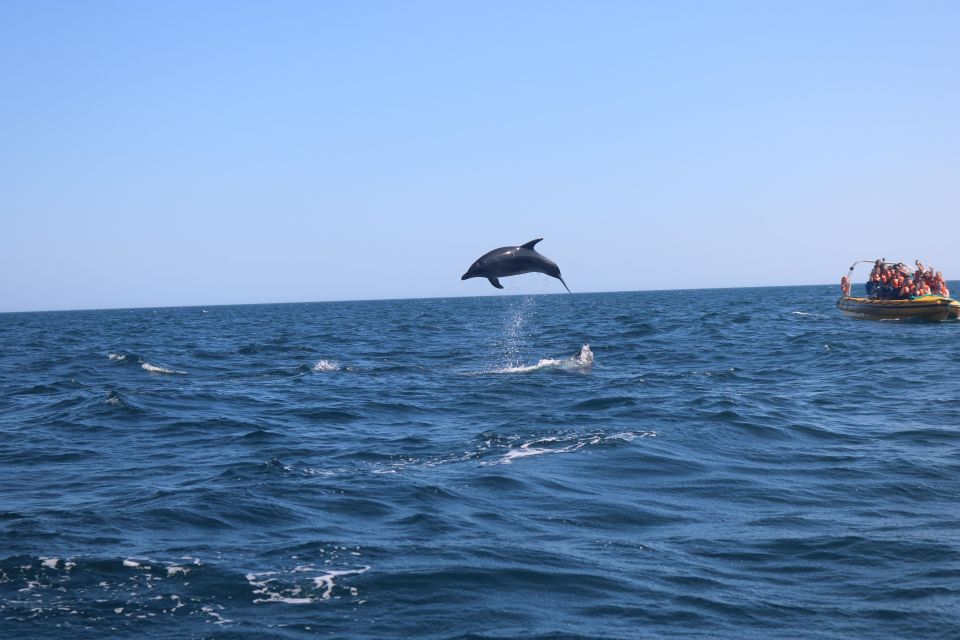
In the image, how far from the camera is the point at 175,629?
670cm

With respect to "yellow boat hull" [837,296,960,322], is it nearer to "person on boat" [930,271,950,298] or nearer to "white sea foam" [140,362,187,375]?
"person on boat" [930,271,950,298]

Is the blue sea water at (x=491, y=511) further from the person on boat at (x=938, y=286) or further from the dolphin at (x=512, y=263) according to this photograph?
the person on boat at (x=938, y=286)

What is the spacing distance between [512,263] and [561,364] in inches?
495

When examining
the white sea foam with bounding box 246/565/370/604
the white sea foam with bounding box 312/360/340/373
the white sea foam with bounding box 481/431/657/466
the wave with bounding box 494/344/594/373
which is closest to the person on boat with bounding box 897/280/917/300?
the wave with bounding box 494/344/594/373

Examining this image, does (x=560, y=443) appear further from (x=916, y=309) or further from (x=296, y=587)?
(x=916, y=309)

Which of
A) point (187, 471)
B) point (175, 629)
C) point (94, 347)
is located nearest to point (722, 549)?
point (175, 629)

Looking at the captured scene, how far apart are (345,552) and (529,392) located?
40.5 feet

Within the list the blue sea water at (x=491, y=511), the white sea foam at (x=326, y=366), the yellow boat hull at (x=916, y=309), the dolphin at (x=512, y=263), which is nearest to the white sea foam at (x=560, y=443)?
the blue sea water at (x=491, y=511)

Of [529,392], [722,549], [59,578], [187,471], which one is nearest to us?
[59,578]

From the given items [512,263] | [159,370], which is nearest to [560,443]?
[512,263]

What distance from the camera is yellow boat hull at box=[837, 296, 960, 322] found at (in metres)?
38.8

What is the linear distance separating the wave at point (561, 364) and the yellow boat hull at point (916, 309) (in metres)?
17.9

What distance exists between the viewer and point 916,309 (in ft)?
129

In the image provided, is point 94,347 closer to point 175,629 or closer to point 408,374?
point 408,374
